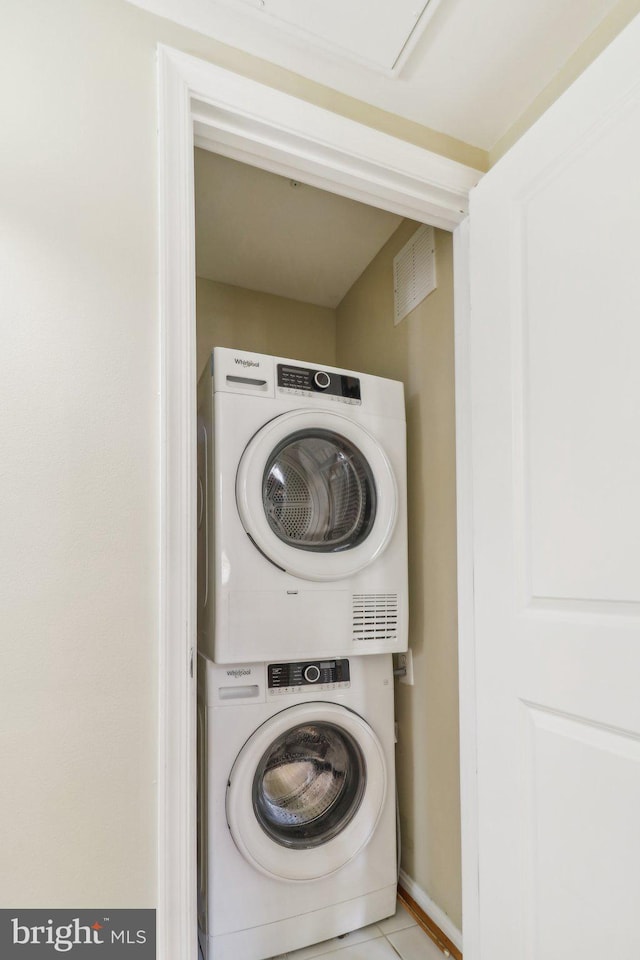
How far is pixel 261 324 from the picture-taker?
2482 millimetres

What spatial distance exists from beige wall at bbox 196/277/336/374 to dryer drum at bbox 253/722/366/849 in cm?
156

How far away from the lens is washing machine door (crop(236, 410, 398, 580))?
155 cm

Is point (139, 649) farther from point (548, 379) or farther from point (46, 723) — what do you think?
point (548, 379)

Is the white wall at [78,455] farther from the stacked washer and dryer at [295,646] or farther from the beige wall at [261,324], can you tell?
the beige wall at [261,324]

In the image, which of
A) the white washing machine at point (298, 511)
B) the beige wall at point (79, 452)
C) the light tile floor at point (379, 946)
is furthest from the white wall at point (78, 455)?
the light tile floor at point (379, 946)

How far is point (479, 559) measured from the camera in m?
1.29

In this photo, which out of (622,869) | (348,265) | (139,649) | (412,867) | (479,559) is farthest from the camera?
(348,265)

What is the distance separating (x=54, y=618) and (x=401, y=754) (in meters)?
A: 1.39

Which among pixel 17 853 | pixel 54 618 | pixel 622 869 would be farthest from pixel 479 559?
pixel 17 853

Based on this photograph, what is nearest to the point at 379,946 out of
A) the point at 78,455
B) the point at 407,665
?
the point at 407,665

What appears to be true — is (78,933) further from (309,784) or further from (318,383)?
(318,383)

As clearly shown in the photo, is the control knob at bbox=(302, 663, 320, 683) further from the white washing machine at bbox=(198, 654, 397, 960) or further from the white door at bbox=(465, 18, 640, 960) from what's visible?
the white door at bbox=(465, 18, 640, 960)

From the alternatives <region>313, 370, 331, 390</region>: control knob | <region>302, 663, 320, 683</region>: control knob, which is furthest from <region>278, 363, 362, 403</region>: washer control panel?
<region>302, 663, 320, 683</region>: control knob

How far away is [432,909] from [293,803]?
535mm
